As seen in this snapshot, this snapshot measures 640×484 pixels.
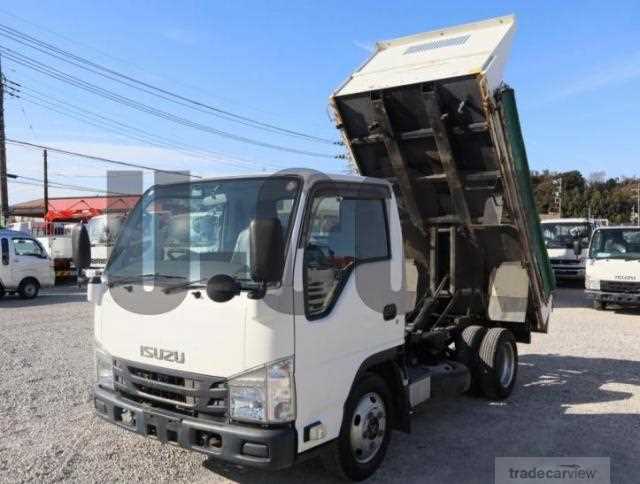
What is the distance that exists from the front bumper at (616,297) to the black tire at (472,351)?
8.23 meters

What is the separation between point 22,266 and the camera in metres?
16.6

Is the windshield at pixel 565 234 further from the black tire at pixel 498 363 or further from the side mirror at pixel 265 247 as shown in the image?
the side mirror at pixel 265 247

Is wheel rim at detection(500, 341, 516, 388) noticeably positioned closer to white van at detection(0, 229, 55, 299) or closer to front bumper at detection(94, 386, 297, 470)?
front bumper at detection(94, 386, 297, 470)

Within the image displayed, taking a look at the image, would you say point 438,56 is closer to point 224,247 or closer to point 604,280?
point 224,247

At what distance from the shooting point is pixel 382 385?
174 inches

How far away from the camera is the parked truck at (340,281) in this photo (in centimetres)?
349

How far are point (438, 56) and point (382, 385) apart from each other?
11.3 ft

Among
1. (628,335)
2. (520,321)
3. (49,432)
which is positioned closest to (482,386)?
(520,321)

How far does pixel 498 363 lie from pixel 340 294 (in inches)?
123

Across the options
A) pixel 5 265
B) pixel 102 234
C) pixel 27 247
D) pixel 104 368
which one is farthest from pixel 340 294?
pixel 102 234

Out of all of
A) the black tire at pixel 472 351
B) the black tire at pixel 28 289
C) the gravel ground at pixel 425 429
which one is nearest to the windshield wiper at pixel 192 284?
the gravel ground at pixel 425 429

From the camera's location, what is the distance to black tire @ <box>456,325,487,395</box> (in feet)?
20.5

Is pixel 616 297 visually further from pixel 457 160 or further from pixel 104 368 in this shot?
pixel 104 368

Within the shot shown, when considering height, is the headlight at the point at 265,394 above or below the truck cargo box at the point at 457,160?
below
